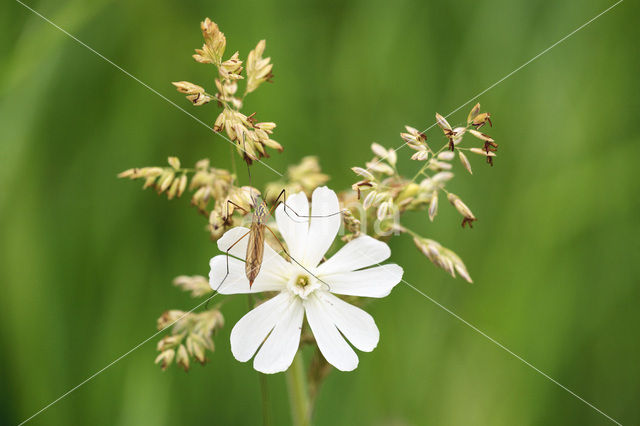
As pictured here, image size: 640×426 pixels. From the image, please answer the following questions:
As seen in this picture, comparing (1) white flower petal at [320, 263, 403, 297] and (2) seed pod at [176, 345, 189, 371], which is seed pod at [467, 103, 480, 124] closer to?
(1) white flower petal at [320, 263, 403, 297]

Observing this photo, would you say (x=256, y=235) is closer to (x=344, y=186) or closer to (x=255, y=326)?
(x=255, y=326)

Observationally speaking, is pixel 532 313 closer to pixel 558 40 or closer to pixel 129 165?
pixel 558 40

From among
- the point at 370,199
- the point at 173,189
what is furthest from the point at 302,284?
the point at 173,189

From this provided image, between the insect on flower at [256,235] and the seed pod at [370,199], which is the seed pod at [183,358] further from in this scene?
the seed pod at [370,199]

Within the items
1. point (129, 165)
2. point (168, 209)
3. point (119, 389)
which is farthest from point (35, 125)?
point (119, 389)

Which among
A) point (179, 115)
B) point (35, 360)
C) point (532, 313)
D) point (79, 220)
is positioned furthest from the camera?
point (179, 115)

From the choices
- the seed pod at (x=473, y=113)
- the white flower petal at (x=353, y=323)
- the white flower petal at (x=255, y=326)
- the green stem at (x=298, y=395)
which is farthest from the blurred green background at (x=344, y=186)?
the seed pod at (x=473, y=113)

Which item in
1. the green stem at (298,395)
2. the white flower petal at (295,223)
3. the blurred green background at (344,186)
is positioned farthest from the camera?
the blurred green background at (344,186)
